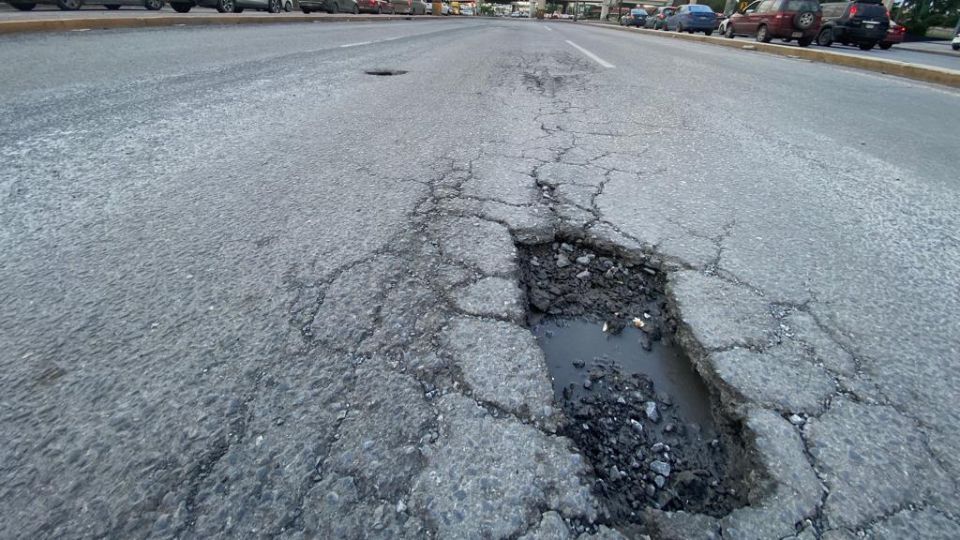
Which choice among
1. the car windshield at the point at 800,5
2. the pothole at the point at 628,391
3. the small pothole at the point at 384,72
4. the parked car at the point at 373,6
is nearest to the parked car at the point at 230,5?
the parked car at the point at 373,6

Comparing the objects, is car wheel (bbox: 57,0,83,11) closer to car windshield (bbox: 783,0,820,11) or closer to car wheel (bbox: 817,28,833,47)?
car windshield (bbox: 783,0,820,11)

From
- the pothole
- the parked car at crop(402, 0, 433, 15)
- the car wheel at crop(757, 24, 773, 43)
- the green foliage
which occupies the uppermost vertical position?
the green foliage

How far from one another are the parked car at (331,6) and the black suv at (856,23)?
1858 centimetres

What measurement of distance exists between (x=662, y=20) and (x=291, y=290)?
2953 cm

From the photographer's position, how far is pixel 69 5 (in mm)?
12203

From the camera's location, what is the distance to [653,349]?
153 centimetres

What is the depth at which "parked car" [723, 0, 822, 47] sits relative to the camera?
13727 mm

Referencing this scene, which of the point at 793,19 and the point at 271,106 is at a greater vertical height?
the point at 793,19

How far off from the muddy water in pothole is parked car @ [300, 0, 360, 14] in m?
21.2

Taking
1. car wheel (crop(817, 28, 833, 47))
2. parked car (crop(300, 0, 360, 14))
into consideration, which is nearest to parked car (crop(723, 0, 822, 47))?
car wheel (crop(817, 28, 833, 47))

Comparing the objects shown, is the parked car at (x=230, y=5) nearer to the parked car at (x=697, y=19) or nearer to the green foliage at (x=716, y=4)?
the parked car at (x=697, y=19)

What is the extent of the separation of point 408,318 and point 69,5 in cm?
1692

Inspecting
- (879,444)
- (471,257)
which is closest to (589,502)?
(879,444)

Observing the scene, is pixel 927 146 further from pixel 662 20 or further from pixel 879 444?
pixel 662 20
